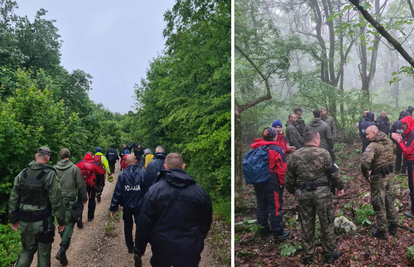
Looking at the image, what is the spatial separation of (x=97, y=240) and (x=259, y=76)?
4.91 meters

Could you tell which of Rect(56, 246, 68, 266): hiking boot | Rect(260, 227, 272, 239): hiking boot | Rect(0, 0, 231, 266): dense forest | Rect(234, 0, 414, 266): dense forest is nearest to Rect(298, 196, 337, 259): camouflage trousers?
Rect(234, 0, 414, 266): dense forest

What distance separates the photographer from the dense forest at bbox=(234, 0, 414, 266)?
382 cm

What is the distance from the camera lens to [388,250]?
3.27 meters

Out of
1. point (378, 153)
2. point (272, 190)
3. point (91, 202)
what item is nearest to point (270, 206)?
point (272, 190)

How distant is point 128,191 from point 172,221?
237 centimetres

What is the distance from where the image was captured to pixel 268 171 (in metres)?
3.98

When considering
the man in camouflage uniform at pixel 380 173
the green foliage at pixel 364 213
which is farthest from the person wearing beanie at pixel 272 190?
the man in camouflage uniform at pixel 380 173

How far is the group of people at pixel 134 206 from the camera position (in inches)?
110

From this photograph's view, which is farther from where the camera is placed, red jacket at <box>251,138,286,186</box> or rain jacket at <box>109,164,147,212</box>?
rain jacket at <box>109,164,147,212</box>

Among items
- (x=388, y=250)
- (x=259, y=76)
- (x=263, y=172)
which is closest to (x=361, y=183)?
(x=388, y=250)

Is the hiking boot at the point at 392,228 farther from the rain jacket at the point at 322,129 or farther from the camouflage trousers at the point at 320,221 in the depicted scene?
the rain jacket at the point at 322,129

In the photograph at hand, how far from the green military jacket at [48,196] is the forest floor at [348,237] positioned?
105 inches

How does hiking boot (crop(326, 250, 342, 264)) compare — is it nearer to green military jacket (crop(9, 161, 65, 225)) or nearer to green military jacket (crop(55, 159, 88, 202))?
green military jacket (crop(9, 161, 65, 225))

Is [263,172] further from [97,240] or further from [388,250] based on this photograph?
[97,240]
